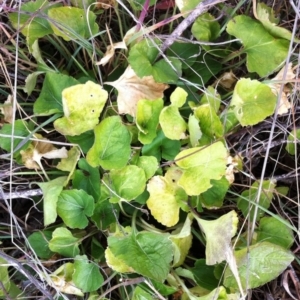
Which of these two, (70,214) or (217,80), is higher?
(217,80)

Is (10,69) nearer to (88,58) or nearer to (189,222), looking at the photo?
(88,58)

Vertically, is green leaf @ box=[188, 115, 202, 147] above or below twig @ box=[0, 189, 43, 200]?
above

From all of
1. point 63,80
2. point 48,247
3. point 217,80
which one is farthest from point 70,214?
point 217,80

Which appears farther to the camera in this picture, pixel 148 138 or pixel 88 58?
pixel 88 58

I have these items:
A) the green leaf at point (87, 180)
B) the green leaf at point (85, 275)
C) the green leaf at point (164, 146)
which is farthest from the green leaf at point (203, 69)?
the green leaf at point (85, 275)

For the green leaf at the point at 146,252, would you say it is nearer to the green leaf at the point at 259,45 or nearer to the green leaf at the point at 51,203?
the green leaf at the point at 51,203

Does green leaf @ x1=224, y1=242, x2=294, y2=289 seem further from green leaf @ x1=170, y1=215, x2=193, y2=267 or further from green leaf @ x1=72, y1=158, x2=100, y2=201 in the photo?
green leaf @ x1=72, y1=158, x2=100, y2=201

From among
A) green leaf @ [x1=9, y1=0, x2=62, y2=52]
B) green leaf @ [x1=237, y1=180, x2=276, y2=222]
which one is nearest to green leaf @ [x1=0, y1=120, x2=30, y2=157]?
green leaf @ [x1=9, y1=0, x2=62, y2=52]
